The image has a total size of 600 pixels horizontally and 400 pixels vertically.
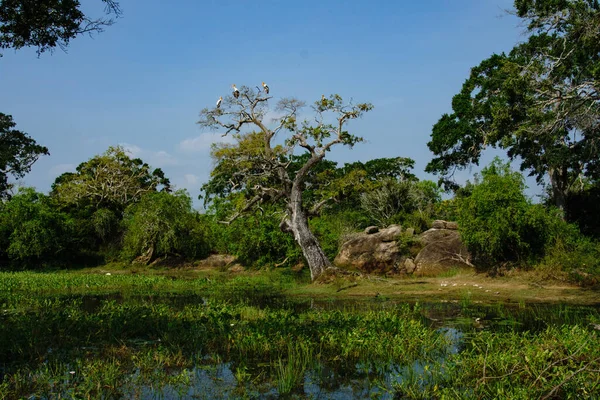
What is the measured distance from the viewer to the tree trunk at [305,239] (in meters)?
22.2

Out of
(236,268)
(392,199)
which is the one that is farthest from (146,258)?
(392,199)

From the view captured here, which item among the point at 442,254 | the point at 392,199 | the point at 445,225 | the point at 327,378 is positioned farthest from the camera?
the point at 392,199

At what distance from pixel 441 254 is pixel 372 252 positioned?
361 cm

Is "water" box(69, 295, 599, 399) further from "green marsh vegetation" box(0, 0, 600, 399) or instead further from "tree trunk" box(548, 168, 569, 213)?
"tree trunk" box(548, 168, 569, 213)

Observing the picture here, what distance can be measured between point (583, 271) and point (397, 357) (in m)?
11.9

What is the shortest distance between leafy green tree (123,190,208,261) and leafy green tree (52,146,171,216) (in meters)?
8.41

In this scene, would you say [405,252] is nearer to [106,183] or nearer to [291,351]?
[291,351]

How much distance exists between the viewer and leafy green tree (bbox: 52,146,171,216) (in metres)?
39.7

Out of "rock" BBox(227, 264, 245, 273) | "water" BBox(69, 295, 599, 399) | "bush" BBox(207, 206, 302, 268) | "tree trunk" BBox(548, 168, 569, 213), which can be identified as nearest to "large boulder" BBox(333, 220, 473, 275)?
"bush" BBox(207, 206, 302, 268)

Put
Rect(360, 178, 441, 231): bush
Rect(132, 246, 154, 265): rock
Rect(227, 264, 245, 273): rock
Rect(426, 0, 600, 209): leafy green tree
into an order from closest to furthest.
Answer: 1. Rect(426, 0, 600, 209): leafy green tree
2. Rect(227, 264, 245, 273): rock
3. Rect(132, 246, 154, 265): rock
4. Rect(360, 178, 441, 231): bush

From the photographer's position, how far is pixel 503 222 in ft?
60.1

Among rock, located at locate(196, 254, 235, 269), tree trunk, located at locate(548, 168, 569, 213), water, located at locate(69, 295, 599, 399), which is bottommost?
water, located at locate(69, 295, 599, 399)

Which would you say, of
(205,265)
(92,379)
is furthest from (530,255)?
(205,265)

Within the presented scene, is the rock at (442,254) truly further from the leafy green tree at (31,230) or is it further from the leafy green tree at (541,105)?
the leafy green tree at (31,230)
